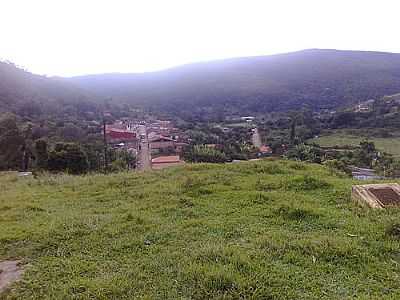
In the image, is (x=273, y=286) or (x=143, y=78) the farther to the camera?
(x=143, y=78)

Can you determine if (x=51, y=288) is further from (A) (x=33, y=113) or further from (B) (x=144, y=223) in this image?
Result: (A) (x=33, y=113)

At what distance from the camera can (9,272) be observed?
140 inches

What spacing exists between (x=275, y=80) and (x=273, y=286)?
2960 inches

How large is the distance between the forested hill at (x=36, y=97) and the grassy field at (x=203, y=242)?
26698 mm

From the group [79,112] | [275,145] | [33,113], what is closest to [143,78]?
[79,112]

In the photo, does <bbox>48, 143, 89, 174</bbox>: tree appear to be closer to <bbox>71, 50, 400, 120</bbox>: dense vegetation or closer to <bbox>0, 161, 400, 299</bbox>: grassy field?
<bbox>0, 161, 400, 299</bbox>: grassy field

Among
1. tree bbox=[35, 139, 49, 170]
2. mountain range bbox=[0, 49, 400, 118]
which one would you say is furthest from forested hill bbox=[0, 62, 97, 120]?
tree bbox=[35, 139, 49, 170]

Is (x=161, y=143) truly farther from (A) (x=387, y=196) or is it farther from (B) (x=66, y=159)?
(A) (x=387, y=196)

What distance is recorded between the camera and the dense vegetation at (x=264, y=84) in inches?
2566

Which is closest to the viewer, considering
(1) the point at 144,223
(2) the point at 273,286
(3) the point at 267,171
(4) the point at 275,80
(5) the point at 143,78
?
(2) the point at 273,286

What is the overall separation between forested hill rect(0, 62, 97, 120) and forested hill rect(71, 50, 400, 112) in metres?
17.4

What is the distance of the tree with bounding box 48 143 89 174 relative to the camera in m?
12.7

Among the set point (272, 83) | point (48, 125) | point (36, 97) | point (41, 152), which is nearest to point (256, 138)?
point (48, 125)

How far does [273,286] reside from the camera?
310cm
